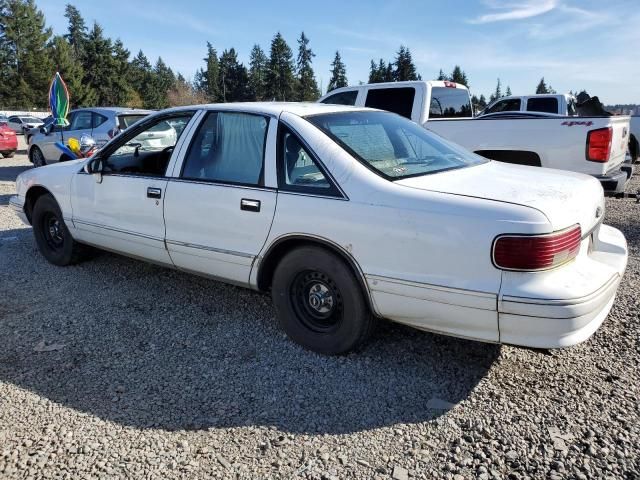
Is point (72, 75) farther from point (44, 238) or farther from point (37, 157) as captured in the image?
point (44, 238)

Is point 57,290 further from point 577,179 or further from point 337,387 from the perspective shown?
point 577,179

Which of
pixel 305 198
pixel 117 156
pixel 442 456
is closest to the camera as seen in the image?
pixel 442 456

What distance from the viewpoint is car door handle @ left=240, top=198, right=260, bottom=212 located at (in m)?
3.31

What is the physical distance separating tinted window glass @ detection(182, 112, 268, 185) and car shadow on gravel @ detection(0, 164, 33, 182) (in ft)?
32.5

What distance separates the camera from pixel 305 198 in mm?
3115

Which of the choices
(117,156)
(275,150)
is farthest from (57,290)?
(275,150)

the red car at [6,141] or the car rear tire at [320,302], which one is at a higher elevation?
the red car at [6,141]

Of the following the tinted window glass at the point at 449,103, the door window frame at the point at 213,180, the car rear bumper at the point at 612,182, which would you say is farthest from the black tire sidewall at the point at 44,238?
the car rear bumper at the point at 612,182

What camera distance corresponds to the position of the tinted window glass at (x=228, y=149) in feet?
11.4

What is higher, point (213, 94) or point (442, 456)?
point (213, 94)

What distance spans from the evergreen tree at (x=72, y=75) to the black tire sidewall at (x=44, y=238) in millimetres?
65872

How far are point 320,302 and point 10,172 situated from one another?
1282 cm

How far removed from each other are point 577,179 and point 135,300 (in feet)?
11.5

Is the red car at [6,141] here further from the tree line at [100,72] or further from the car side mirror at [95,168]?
the tree line at [100,72]
